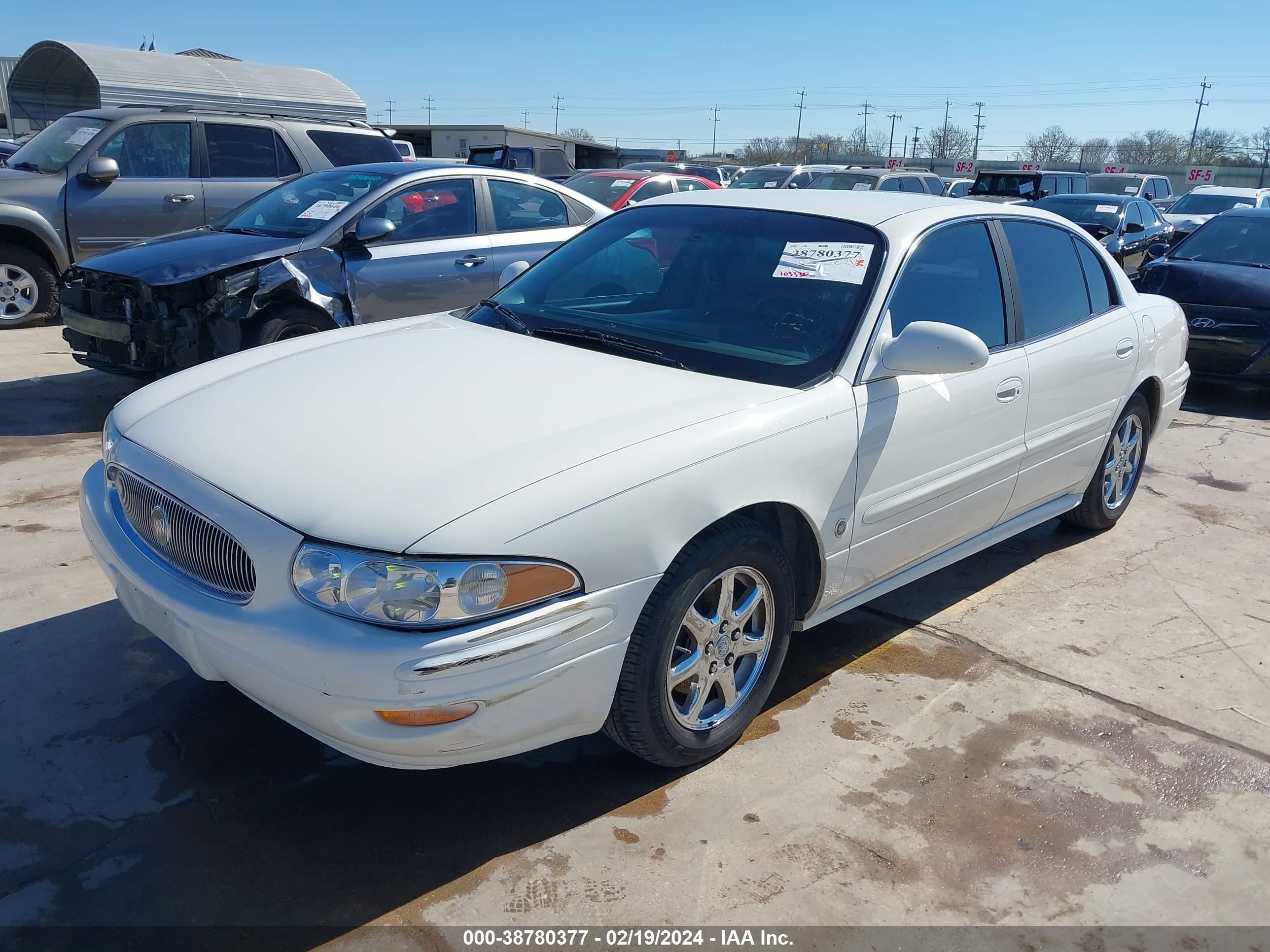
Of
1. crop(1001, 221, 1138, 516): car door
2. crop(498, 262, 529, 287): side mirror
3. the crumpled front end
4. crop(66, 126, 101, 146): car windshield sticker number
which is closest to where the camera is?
crop(1001, 221, 1138, 516): car door

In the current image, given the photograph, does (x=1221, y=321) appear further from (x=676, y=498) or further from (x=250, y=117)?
(x=250, y=117)

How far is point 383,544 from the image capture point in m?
2.33

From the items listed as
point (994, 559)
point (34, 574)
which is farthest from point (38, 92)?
point (994, 559)

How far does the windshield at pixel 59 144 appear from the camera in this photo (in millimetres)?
9000

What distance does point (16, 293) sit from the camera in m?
8.94

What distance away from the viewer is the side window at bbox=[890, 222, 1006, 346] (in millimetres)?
3547

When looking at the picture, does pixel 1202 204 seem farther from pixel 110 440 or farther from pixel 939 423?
pixel 110 440

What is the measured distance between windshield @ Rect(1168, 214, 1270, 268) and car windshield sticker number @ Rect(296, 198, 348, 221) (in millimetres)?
7168

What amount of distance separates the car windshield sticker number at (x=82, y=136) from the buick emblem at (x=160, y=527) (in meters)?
7.65

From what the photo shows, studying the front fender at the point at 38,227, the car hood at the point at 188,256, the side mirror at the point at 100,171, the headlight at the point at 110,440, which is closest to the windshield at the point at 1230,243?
the car hood at the point at 188,256

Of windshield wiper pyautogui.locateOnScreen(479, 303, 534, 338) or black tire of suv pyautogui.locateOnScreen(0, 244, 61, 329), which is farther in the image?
black tire of suv pyautogui.locateOnScreen(0, 244, 61, 329)

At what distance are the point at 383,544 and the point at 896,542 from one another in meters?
1.90

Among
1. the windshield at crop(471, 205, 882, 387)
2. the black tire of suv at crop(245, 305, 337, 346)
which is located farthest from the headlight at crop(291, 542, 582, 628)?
the black tire of suv at crop(245, 305, 337, 346)

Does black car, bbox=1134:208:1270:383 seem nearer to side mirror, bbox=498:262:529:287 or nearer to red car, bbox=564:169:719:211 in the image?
side mirror, bbox=498:262:529:287
